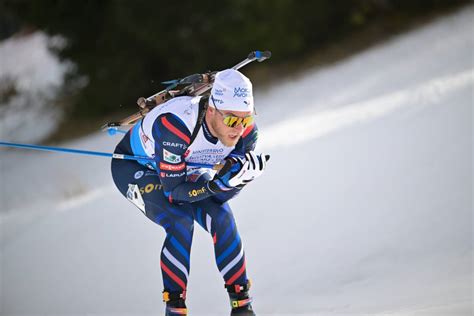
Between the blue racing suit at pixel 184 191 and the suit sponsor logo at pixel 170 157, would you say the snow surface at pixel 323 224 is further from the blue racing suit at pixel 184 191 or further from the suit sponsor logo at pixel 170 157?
the suit sponsor logo at pixel 170 157

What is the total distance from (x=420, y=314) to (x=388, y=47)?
9.16 meters

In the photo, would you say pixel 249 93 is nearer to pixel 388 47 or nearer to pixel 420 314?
pixel 420 314

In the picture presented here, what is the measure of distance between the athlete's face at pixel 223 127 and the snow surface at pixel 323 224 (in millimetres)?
1375

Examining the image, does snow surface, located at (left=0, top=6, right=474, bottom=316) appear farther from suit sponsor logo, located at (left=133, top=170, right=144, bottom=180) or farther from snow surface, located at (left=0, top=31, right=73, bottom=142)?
snow surface, located at (left=0, top=31, right=73, bottom=142)

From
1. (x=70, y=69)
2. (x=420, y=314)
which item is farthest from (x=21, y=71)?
(x=420, y=314)

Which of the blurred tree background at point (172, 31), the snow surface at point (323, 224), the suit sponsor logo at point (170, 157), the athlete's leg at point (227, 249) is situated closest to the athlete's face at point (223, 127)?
the suit sponsor logo at point (170, 157)

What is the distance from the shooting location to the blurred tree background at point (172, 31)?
491 inches

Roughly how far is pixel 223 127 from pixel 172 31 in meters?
8.85

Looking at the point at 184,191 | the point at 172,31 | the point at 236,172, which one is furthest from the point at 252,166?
the point at 172,31

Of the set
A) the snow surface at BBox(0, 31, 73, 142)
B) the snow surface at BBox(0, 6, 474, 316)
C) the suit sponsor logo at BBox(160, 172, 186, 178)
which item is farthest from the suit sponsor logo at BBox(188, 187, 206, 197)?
the snow surface at BBox(0, 31, 73, 142)

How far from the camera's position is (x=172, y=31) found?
41.5ft

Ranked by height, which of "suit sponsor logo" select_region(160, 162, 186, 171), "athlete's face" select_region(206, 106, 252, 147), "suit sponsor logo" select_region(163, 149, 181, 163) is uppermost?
"athlete's face" select_region(206, 106, 252, 147)

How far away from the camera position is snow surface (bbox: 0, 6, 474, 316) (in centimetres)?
540

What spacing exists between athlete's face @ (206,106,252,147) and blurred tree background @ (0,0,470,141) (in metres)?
8.45
